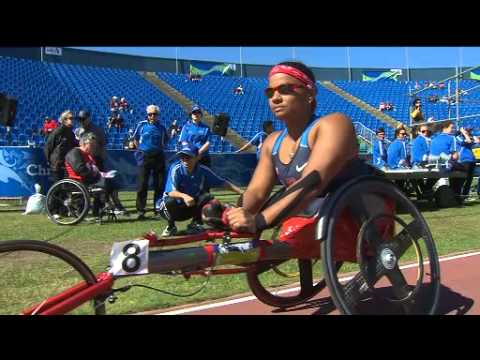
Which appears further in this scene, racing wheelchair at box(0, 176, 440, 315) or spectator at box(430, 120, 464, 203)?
spectator at box(430, 120, 464, 203)

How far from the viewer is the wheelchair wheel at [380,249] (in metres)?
2.48

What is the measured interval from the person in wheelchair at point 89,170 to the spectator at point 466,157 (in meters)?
A: 7.15

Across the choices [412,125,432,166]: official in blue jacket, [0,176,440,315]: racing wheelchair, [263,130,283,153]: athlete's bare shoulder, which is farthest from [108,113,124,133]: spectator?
[263,130,283,153]: athlete's bare shoulder

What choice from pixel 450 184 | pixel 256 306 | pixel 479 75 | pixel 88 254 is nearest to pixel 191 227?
pixel 88 254

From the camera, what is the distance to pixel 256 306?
139 inches

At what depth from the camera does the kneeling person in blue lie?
623cm

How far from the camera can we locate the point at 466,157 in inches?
427

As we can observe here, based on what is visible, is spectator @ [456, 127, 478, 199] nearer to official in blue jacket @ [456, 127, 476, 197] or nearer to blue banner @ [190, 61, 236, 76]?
official in blue jacket @ [456, 127, 476, 197]

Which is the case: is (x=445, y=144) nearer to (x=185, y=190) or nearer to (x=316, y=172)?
(x=185, y=190)

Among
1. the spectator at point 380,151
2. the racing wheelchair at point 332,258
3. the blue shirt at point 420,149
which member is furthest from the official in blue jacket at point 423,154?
the racing wheelchair at point 332,258

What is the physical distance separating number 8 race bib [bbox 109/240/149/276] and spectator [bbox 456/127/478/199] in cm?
965

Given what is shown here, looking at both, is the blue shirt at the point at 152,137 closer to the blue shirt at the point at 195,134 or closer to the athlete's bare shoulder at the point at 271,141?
the blue shirt at the point at 195,134
